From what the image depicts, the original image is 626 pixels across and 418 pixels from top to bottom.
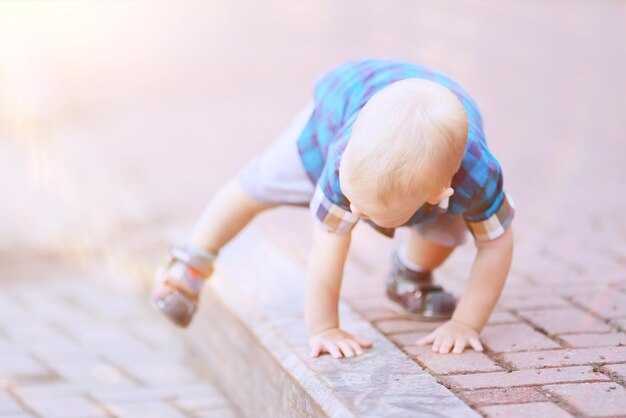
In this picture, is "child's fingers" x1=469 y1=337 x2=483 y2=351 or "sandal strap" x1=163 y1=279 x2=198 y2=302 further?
"sandal strap" x1=163 y1=279 x2=198 y2=302

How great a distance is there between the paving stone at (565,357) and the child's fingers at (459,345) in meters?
0.11

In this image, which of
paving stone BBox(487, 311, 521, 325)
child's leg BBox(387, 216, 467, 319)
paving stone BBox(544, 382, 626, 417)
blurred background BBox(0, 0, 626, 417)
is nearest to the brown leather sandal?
child's leg BBox(387, 216, 467, 319)

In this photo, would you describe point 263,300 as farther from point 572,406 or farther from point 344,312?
point 572,406

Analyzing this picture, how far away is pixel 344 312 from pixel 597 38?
597cm

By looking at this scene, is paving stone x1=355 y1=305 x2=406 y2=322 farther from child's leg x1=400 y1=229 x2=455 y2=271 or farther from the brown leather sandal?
child's leg x1=400 y1=229 x2=455 y2=271

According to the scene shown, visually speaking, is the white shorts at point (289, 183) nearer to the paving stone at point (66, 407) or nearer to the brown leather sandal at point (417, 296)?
the brown leather sandal at point (417, 296)

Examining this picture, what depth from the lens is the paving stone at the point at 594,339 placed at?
9.70 ft

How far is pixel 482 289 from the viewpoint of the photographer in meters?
2.99

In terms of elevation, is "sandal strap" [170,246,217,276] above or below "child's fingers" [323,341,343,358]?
above

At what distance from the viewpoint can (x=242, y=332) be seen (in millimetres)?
3508

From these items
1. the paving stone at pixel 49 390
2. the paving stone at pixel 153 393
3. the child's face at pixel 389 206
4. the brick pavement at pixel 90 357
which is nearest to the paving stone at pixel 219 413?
the brick pavement at pixel 90 357

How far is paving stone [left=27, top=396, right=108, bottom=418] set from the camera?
132 inches

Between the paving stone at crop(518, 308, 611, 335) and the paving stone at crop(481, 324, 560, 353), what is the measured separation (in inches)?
2.2

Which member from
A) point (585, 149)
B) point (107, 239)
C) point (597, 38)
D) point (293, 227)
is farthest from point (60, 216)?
point (597, 38)
